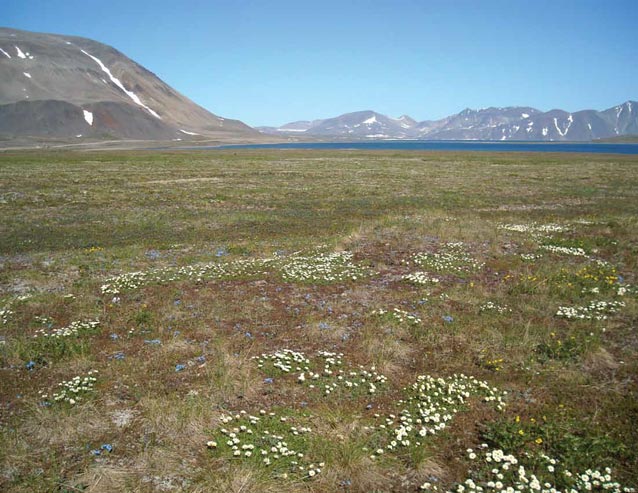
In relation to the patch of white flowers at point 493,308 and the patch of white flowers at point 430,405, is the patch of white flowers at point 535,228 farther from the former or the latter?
the patch of white flowers at point 430,405

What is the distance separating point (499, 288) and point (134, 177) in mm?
56466

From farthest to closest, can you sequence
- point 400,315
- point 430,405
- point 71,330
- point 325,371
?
point 400,315, point 71,330, point 325,371, point 430,405

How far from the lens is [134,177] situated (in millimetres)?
59625

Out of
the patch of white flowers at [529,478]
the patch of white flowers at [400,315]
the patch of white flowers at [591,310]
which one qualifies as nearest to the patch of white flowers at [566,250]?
the patch of white flowers at [591,310]

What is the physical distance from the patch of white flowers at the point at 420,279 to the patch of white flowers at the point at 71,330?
12.4 metres

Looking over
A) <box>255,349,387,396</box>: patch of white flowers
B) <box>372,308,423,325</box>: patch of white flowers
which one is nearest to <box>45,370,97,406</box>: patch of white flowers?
<box>255,349,387,396</box>: patch of white flowers

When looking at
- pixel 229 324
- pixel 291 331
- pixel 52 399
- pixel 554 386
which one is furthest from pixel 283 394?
pixel 554 386

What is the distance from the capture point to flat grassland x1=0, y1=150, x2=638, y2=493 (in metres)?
7.62

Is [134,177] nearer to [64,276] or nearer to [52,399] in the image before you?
[64,276]

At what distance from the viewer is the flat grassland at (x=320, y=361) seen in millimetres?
7617

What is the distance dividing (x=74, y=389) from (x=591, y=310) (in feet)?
55.1

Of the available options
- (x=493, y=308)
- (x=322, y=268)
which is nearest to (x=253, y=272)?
(x=322, y=268)

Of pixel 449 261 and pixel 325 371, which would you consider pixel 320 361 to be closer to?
pixel 325 371

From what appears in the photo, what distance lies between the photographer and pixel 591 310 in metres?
14.8
